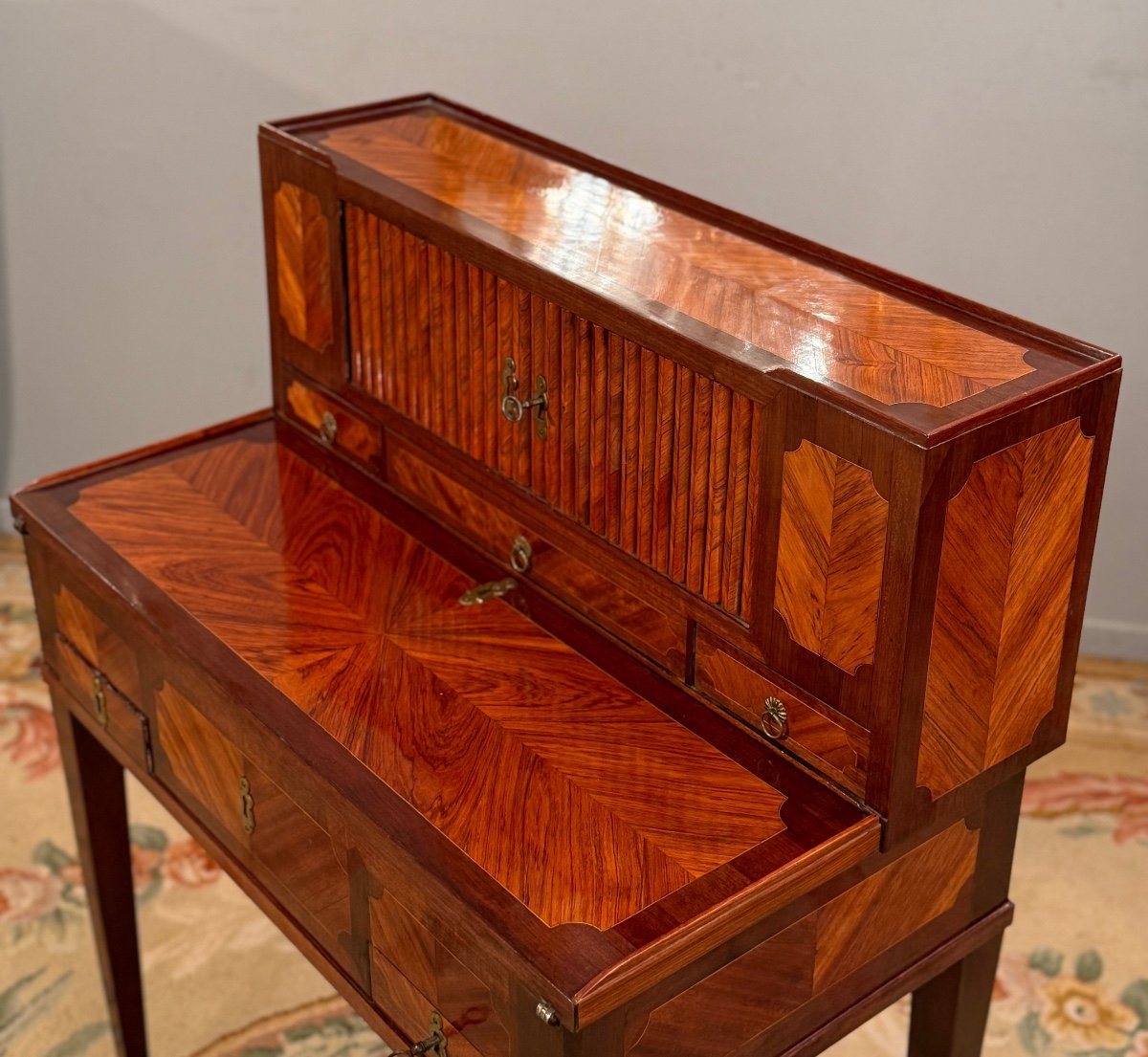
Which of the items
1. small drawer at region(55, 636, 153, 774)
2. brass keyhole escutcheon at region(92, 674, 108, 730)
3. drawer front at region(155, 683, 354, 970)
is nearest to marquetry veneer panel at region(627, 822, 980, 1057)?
drawer front at region(155, 683, 354, 970)

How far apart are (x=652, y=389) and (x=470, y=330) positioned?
1.14 ft

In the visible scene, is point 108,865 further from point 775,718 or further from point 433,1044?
point 775,718

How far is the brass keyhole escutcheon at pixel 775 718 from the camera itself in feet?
5.77

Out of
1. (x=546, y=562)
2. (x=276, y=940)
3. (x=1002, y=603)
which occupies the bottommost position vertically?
(x=276, y=940)

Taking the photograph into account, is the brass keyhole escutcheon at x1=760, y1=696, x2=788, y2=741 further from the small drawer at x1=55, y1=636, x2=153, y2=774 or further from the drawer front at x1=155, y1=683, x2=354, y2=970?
the small drawer at x1=55, y1=636, x2=153, y2=774

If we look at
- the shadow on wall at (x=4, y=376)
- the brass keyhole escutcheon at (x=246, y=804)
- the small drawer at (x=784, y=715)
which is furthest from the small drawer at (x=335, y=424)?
the shadow on wall at (x=4, y=376)

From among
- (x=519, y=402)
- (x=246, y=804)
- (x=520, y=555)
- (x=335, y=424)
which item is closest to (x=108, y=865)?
(x=246, y=804)

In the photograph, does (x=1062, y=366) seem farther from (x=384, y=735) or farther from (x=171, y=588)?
(x=171, y=588)

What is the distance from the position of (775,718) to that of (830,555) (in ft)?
0.75

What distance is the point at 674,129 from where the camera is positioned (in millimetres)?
3211

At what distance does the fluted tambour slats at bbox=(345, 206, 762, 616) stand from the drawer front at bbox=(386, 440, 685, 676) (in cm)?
6

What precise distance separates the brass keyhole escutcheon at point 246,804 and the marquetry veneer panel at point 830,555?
0.71 metres

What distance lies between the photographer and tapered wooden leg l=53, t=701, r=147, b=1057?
8.13 feet

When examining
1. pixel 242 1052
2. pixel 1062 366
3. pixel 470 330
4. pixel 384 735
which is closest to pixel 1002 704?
pixel 1062 366
